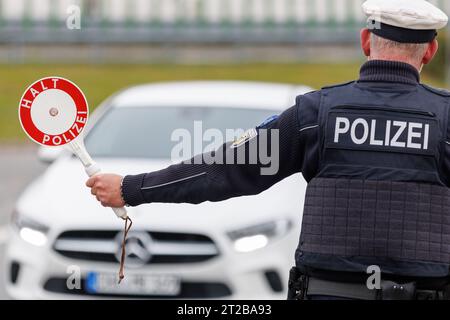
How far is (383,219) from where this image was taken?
3340 mm

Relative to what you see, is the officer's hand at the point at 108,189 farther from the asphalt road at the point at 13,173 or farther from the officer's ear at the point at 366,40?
the asphalt road at the point at 13,173

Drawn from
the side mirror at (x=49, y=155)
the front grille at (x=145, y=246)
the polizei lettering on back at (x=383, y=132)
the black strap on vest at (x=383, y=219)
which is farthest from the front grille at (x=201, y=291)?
the polizei lettering on back at (x=383, y=132)

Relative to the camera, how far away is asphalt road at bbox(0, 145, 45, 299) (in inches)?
442

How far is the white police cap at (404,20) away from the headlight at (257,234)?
281 cm

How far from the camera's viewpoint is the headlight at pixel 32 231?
6.22 metres

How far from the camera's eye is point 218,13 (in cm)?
2584

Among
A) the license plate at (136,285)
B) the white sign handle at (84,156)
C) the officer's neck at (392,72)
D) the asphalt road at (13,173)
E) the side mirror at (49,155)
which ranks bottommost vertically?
the asphalt road at (13,173)

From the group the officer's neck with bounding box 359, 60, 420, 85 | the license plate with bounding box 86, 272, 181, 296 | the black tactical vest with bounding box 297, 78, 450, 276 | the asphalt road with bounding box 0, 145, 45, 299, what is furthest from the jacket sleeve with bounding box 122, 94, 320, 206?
the asphalt road with bounding box 0, 145, 45, 299

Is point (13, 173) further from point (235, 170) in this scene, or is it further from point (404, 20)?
point (404, 20)

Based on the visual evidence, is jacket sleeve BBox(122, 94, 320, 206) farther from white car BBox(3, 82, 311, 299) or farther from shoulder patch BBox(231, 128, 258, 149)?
white car BBox(3, 82, 311, 299)

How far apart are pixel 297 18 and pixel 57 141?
22673mm

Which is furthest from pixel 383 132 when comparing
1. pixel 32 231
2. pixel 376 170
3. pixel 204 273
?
pixel 32 231

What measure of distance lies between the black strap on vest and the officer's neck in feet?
1.14
